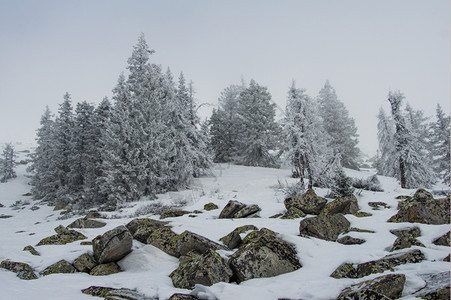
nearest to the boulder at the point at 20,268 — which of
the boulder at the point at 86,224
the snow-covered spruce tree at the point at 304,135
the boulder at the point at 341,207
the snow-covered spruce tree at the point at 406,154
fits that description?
the boulder at the point at 86,224

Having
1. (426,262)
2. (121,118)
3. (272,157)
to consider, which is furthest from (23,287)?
(272,157)

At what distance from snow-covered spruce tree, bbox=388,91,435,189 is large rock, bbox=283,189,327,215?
1540cm

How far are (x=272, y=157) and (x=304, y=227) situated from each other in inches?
1119

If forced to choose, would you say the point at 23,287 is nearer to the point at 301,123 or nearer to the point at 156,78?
the point at 301,123

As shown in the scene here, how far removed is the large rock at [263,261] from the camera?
4.46 meters

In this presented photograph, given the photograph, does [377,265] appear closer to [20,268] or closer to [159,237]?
[159,237]

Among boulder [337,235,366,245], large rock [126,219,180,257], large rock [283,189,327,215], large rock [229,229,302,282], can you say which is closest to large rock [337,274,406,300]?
large rock [229,229,302,282]

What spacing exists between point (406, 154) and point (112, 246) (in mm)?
22976

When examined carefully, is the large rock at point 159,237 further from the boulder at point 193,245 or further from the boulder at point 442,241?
the boulder at point 442,241

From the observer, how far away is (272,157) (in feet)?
113

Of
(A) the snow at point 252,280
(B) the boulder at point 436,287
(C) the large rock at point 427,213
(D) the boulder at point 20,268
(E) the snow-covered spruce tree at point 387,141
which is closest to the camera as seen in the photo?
(B) the boulder at point 436,287

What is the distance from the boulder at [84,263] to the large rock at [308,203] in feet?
20.9

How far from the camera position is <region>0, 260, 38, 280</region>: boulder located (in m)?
5.14

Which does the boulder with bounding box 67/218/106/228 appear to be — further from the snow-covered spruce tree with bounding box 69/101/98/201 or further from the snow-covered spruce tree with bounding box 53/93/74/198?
the snow-covered spruce tree with bounding box 53/93/74/198
